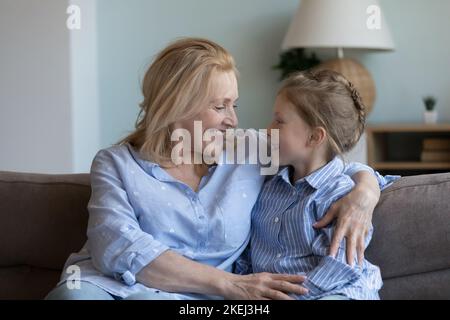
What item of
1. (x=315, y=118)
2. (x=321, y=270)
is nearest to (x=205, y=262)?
(x=321, y=270)

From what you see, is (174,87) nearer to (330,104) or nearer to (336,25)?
(330,104)

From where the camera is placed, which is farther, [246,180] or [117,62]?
[117,62]

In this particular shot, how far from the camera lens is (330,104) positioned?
1.82 m

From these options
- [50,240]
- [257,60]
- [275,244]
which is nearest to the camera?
[275,244]

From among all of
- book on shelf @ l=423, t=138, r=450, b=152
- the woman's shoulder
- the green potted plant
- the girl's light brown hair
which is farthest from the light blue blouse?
the green potted plant

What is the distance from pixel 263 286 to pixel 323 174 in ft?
1.04

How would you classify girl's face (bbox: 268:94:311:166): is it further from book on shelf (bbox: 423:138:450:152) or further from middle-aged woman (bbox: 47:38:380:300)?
book on shelf (bbox: 423:138:450:152)

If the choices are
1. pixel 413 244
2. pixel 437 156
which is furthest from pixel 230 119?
pixel 437 156

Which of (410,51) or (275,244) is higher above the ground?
(410,51)

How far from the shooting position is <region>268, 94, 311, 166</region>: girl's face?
184cm
